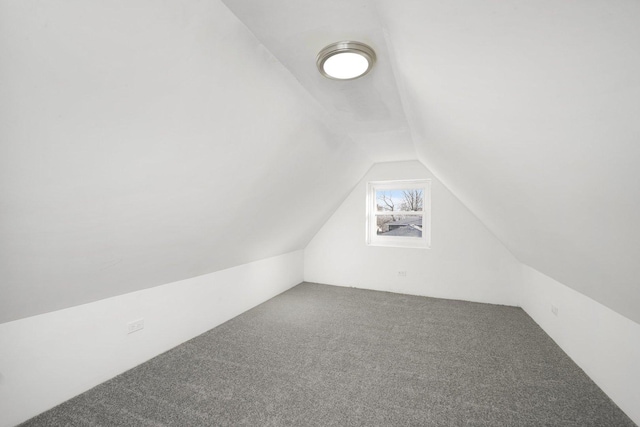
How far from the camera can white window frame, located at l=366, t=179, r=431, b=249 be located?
4.50 m

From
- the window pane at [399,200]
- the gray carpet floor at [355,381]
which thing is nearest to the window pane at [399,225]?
the window pane at [399,200]

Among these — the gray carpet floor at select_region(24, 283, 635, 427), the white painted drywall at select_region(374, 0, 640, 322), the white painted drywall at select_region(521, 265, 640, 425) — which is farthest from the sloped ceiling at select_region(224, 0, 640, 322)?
the gray carpet floor at select_region(24, 283, 635, 427)

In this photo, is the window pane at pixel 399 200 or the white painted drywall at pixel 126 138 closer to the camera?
the white painted drywall at pixel 126 138

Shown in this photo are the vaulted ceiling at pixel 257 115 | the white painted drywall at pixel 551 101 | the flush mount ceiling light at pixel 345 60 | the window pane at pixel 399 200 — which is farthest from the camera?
the window pane at pixel 399 200

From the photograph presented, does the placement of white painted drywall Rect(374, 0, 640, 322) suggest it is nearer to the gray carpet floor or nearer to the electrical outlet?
the gray carpet floor

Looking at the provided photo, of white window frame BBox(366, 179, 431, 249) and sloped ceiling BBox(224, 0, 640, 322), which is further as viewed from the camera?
white window frame BBox(366, 179, 431, 249)

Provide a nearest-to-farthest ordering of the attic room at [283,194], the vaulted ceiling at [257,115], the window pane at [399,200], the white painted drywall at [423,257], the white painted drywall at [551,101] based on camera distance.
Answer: the white painted drywall at [551,101] < the vaulted ceiling at [257,115] < the attic room at [283,194] < the white painted drywall at [423,257] < the window pane at [399,200]

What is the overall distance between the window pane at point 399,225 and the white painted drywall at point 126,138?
270 cm

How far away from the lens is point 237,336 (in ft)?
9.71

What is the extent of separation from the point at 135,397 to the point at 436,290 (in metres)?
3.96

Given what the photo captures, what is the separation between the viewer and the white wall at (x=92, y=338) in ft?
5.66

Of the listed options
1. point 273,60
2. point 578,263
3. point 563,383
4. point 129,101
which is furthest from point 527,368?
point 129,101

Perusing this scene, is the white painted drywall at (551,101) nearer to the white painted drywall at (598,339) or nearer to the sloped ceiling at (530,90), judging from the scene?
the sloped ceiling at (530,90)

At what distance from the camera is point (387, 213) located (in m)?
4.84
